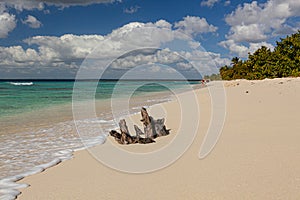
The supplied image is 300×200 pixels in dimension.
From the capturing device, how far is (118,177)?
4312 mm

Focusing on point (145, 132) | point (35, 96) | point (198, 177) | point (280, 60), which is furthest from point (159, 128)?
point (280, 60)

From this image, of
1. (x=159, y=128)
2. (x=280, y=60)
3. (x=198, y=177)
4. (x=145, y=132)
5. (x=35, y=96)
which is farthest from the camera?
(x=280, y=60)

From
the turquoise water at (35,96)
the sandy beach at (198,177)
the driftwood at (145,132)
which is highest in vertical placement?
the turquoise water at (35,96)

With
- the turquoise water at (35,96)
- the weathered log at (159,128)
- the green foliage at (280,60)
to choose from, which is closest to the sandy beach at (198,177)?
the weathered log at (159,128)

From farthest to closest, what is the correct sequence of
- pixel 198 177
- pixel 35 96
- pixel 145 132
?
pixel 35 96 → pixel 145 132 → pixel 198 177

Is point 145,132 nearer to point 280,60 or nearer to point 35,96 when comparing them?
point 35,96

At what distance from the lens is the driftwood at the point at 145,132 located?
677cm

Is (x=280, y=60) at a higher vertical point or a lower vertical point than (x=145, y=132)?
higher

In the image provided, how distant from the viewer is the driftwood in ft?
22.2

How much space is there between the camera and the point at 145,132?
7168 millimetres

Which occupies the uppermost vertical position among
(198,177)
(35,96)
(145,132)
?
(35,96)

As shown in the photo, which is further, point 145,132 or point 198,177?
point 145,132

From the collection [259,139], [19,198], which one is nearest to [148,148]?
[259,139]

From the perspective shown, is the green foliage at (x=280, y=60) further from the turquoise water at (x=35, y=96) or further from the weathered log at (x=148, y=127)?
the weathered log at (x=148, y=127)
